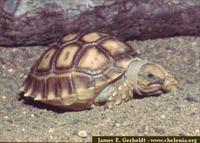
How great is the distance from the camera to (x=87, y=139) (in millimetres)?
2984

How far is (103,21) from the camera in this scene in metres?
4.48

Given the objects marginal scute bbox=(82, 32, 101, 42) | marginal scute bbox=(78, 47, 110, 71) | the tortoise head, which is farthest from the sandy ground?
marginal scute bbox=(82, 32, 101, 42)

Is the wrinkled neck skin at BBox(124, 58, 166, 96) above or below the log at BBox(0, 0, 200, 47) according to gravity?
below

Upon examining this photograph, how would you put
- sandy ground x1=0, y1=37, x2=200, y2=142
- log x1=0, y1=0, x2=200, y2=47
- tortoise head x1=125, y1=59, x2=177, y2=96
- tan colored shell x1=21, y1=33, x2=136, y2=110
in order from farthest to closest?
log x1=0, y1=0, x2=200, y2=47 → tortoise head x1=125, y1=59, x2=177, y2=96 → tan colored shell x1=21, y1=33, x2=136, y2=110 → sandy ground x1=0, y1=37, x2=200, y2=142

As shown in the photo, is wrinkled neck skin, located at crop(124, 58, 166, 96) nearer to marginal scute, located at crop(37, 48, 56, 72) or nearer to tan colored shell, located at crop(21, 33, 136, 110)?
tan colored shell, located at crop(21, 33, 136, 110)

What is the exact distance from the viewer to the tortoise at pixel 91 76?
3787 millimetres

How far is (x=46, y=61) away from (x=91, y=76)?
0.48 m

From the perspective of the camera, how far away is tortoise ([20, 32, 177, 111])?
3787 millimetres

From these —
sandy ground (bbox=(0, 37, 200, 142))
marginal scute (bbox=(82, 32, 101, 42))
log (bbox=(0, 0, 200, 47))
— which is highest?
log (bbox=(0, 0, 200, 47))

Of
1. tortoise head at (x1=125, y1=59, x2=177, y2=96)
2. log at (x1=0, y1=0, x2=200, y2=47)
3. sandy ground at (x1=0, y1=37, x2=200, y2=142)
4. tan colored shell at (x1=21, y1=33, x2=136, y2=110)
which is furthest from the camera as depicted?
log at (x1=0, y1=0, x2=200, y2=47)

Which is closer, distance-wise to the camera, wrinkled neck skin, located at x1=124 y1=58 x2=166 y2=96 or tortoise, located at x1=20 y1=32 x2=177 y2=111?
tortoise, located at x1=20 y1=32 x2=177 y2=111

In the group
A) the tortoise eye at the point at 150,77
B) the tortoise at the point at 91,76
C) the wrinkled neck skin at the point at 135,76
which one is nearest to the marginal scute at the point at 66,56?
the tortoise at the point at 91,76

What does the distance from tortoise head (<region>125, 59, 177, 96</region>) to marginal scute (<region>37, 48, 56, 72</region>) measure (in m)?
0.68

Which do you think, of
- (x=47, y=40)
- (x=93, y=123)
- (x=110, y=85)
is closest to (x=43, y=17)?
(x=47, y=40)
